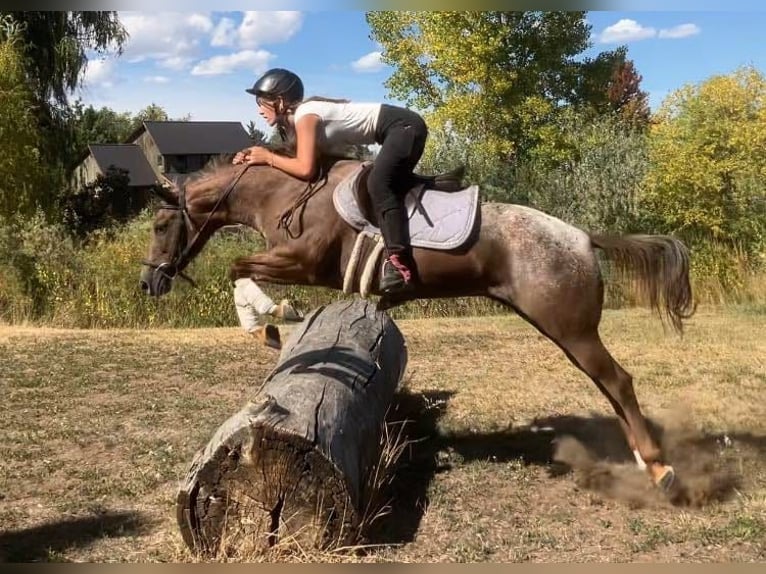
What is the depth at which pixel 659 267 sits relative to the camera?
5492 millimetres

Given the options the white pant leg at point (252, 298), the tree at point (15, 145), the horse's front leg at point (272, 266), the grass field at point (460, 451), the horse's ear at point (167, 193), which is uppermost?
the tree at point (15, 145)

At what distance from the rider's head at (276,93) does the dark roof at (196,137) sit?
41043 millimetres

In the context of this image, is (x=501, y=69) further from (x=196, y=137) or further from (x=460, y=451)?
(x=196, y=137)

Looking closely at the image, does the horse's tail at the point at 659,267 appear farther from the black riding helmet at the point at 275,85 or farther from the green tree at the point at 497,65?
the green tree at the point at 497,65

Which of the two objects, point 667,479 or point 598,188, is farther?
point 598,188

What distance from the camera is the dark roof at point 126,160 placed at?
141 ft

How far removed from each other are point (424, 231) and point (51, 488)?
10.1 ft

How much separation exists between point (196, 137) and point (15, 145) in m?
31.9

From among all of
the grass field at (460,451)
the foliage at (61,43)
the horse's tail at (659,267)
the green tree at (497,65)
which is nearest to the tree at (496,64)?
the green tree at (497,65)

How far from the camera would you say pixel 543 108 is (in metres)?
25.3

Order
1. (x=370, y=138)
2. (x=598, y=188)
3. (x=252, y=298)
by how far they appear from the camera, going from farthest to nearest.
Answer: (x=598, y=188) < (x=252, y=298) < (x=370, y=138)

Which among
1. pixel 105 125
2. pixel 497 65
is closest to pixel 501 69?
pixel 497 65

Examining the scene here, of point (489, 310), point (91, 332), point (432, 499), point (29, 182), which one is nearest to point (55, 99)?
point (29, 182)

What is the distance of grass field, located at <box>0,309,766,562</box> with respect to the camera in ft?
14.7
